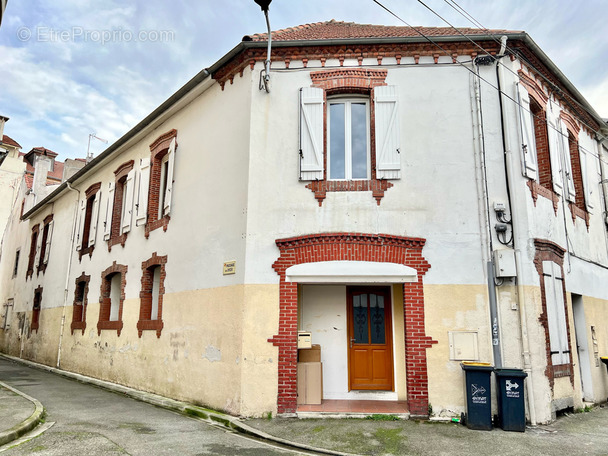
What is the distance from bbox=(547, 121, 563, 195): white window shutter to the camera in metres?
9.97

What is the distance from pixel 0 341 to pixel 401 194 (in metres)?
22.6

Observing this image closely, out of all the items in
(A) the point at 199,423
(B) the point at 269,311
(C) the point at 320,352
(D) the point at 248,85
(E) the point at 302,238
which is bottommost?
(A) the point at 199,423

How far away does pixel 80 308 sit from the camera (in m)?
15.8

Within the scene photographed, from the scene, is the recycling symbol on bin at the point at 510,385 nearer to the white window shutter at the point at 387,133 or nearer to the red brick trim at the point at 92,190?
the white window shutter at the point at 387,133

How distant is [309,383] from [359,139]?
4772 millimetres

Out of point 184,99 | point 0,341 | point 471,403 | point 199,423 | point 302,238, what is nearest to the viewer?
point 471,403

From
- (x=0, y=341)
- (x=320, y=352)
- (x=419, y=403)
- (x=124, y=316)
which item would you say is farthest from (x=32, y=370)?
(x=419, y=403)

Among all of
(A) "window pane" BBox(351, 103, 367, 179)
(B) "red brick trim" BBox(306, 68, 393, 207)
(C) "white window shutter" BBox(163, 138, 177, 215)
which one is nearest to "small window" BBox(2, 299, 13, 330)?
(C) "white window shutter" BBox(163, 138, 177, 215)

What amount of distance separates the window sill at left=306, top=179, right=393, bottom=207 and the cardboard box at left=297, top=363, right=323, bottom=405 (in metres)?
3.02

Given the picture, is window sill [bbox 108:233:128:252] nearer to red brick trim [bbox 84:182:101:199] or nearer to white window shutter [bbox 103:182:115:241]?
white window shutter [bbox 103:182:115:241]

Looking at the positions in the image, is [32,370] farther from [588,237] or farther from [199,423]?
[588,237]

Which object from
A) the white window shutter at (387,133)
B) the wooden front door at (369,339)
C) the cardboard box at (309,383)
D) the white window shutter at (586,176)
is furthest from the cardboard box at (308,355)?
the white window shutter at (586,176)

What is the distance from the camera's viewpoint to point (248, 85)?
9.48 meters

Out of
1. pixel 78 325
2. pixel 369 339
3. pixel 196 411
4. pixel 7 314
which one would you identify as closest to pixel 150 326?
pixel 196 411
